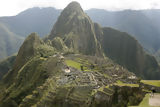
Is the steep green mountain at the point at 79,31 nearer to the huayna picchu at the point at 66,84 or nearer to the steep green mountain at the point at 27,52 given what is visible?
the huayna picchu at the point at 66,84

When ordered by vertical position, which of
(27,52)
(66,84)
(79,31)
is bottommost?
(27,52)

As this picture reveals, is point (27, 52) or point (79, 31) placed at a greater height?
point (79, 31)

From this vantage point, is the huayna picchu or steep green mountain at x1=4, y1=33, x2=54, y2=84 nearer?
the huayna picchu

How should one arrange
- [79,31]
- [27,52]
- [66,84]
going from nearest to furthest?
[66,84] < [27,52] < [79,31]

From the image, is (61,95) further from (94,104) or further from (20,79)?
(20,79)

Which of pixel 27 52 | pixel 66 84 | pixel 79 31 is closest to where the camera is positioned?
pixel 66 84

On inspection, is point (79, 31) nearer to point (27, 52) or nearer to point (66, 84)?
point (27, 52)

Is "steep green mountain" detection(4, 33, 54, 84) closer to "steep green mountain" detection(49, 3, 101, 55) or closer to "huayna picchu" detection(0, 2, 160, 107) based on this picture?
"huayna picchu" detection(0, 2, 160, 107)

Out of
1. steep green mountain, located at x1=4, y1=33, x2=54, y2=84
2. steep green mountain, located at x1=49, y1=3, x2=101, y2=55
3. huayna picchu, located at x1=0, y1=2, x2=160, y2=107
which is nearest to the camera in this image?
huayna picchu, located at x1=0, y1=2, x2=160, y2=107

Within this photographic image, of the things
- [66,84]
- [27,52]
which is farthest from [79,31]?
[66,84]

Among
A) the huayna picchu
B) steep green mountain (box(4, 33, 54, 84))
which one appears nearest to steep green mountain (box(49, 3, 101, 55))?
the huayna picchu

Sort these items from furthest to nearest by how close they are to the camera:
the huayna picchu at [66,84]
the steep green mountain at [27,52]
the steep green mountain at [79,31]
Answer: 1. the steep green mountain at [79,31]
2. the steep green mountain at [27,52]
3. the huayna picchu at [66,84]

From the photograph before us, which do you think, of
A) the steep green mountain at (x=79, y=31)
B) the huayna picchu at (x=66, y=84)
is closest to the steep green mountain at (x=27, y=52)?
the huayna picchu at (x=66, y=84)
